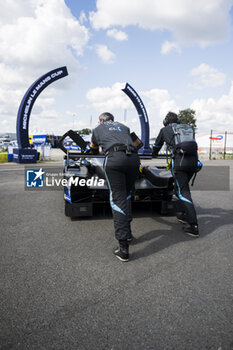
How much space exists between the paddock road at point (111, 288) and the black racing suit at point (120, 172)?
1.32ft

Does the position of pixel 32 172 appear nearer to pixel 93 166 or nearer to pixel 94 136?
pixel 93 166

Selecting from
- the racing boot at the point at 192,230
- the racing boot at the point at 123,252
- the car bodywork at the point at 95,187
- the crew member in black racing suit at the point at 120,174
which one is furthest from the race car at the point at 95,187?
the racing boot at the point at 123,252

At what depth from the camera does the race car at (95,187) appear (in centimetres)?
396

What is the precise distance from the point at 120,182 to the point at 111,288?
3.69 ft

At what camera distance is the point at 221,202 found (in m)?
5.76

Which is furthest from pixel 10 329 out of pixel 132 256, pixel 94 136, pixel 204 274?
pixel 94 136

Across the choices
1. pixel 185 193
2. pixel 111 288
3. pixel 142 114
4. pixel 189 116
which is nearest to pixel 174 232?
pixel 185 193

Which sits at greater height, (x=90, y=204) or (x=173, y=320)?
(x=90, y=204)

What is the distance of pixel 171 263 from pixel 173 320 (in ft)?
3.02

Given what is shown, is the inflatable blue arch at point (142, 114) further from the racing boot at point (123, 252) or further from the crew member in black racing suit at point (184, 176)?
the racing boot at point (123, 252)

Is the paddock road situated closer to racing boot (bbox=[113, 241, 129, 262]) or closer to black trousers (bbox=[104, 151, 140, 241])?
racing boot (bbox=[113, 241, 129, 262])

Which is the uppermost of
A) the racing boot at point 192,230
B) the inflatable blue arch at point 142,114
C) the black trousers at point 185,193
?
the inflatable blue arch at point 142,114

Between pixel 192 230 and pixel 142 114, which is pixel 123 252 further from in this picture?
pixel 142 114

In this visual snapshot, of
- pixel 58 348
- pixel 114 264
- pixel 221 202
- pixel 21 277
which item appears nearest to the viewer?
pixel 58 348
